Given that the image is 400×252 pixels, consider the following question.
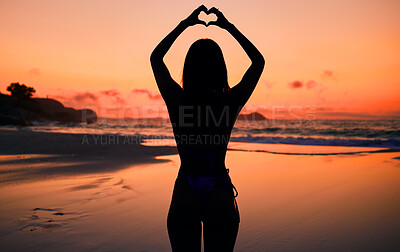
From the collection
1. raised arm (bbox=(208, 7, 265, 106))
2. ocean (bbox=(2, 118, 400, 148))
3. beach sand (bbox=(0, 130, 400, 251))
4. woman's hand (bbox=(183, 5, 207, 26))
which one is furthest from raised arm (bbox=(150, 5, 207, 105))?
ocean (bbox=(2, 118, 400, 148))

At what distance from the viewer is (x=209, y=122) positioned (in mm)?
1626

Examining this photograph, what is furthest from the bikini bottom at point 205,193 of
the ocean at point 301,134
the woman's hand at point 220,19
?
the ocean at point 301,134

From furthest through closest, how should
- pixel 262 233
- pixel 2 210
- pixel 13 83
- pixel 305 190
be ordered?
pixel 13 83 < pixel 305 190 < pixel 2 210 < pixel 262 233

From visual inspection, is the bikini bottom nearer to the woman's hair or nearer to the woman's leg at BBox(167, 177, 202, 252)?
the woman's leg at BBox(167, 177, 202, 252)

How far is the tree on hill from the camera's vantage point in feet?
224

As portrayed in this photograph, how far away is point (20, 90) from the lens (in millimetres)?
68500

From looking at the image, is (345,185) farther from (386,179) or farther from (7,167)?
(7,167)

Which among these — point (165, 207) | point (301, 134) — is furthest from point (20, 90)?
point (165, 207)

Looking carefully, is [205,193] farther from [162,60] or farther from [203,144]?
[162,60]

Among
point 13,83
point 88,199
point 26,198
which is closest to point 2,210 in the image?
point 26,198

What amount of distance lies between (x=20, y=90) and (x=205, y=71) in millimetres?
80974

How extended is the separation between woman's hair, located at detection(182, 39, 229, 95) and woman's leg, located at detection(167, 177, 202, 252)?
1.90 ft

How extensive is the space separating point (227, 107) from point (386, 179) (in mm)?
6669

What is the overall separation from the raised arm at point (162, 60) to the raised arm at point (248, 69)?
13cm
